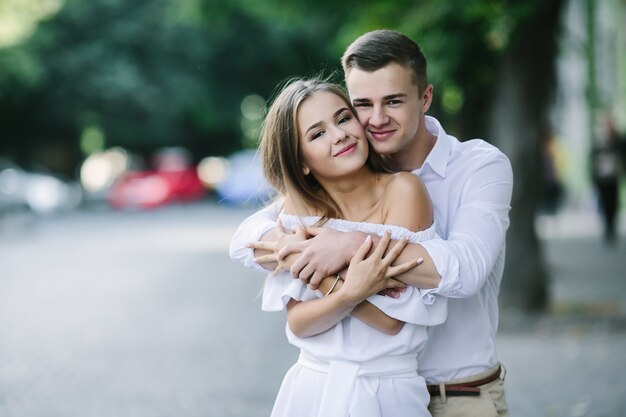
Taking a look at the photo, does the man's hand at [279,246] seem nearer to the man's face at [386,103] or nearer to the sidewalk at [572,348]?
the man's face at [386,103]

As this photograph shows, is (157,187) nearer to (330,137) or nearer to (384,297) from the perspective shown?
(330,137)

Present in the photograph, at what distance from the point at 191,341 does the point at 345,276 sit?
23.2 feet

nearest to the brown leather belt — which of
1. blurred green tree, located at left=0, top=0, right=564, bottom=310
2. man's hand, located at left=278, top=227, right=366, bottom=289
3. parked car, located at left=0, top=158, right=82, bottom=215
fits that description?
man's hand, located at left=278, top=227, right=366, bottom=289

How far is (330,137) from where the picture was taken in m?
2.90

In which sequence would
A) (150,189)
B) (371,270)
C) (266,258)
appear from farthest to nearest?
1. (150,189)
2. (266,258)
3. (371,270)

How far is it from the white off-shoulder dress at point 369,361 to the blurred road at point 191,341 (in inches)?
130

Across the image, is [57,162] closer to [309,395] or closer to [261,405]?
[261,405]

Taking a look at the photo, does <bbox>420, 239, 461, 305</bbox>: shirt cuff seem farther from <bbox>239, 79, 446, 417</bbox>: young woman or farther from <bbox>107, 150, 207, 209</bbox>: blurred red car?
<bbox>107, 150, 207, 209</bbox>: blurred red car

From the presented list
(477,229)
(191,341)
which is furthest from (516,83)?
(477,229)

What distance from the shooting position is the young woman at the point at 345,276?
9.21 feet

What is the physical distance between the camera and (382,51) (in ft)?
9.64

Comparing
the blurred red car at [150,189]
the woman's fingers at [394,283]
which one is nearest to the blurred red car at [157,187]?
the blurred red car at [150,189]

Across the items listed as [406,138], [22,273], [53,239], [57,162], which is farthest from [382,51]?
[57,162]

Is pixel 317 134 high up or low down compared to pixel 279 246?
up
